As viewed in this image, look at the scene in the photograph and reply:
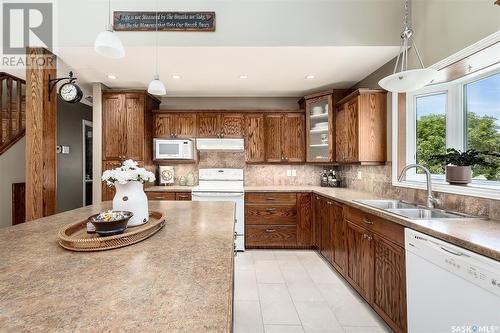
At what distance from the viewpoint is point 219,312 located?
0.66 metres

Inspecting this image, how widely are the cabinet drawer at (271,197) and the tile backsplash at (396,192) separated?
3.04 feet

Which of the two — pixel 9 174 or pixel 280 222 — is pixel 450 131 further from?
pixel 9 174

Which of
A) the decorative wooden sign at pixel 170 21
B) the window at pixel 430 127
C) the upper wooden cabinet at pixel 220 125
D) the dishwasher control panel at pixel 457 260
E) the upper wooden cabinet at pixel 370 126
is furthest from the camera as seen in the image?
the upper wooden cabinet at pixel 220 125

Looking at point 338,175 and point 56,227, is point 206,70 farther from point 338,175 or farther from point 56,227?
point 338,175

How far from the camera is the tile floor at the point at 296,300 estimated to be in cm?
196

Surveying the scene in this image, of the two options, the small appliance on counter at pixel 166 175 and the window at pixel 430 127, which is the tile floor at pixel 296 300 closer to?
the window at pixel 430 127

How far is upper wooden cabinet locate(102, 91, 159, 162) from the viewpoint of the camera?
3652 millimetres

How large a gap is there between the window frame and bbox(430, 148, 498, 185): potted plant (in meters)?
0.06

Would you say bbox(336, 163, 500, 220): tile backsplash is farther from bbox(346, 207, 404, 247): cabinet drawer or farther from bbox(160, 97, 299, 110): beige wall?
bbox(160, 97, 299, 110): beige wall

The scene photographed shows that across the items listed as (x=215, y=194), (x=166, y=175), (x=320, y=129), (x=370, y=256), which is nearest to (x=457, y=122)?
(x=370, y=256)

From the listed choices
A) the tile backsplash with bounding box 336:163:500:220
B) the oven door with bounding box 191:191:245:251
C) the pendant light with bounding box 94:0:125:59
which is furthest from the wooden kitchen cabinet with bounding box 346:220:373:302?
the pendant light with bounding box 94:0:125:59

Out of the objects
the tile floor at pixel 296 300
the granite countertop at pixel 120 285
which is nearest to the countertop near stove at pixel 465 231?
the tile floor at pixel 296 300

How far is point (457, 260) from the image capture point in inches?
48.3

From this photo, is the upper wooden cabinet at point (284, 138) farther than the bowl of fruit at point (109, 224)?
Yes
